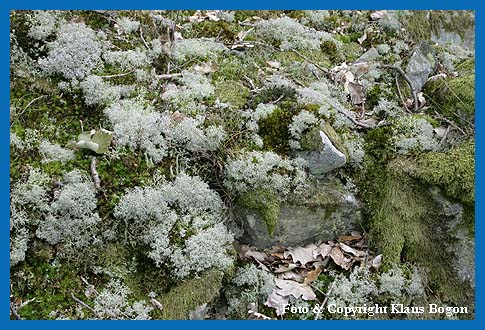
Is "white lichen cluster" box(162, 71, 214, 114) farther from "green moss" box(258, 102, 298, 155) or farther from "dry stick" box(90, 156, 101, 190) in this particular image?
"dry stick" box(90, 156, 101, 190)

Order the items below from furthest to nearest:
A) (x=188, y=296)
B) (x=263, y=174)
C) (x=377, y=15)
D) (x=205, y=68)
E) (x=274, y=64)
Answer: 1. (x=377, y=15)
2. (x=274, y=64)
3. (x=205, y=68)
4. (x=263, y=174)
5. (x=188, y=296)

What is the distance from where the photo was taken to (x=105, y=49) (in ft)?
19.8

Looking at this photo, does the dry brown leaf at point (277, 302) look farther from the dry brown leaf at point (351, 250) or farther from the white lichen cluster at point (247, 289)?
the dry brown leaf at point (351, 250)

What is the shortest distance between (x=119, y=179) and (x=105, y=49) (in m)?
1.88

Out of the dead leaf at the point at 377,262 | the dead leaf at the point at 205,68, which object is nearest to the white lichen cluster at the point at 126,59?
the dead leaf at the point at 205,68

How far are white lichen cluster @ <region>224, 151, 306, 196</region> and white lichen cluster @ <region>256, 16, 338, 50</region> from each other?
82.8 inches

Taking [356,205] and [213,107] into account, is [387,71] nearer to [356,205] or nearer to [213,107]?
[356,205]

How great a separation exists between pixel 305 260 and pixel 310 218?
0.46 m

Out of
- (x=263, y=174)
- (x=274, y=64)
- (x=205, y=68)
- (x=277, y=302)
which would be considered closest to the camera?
(x=277, y=302)

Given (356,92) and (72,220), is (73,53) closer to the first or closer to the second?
(72,220)

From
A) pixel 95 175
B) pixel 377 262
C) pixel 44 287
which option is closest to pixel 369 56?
pixel 377 262

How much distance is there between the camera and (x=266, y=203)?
17.3 ft

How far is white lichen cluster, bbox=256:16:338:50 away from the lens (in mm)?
6828

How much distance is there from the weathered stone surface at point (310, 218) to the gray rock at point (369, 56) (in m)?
2.09
